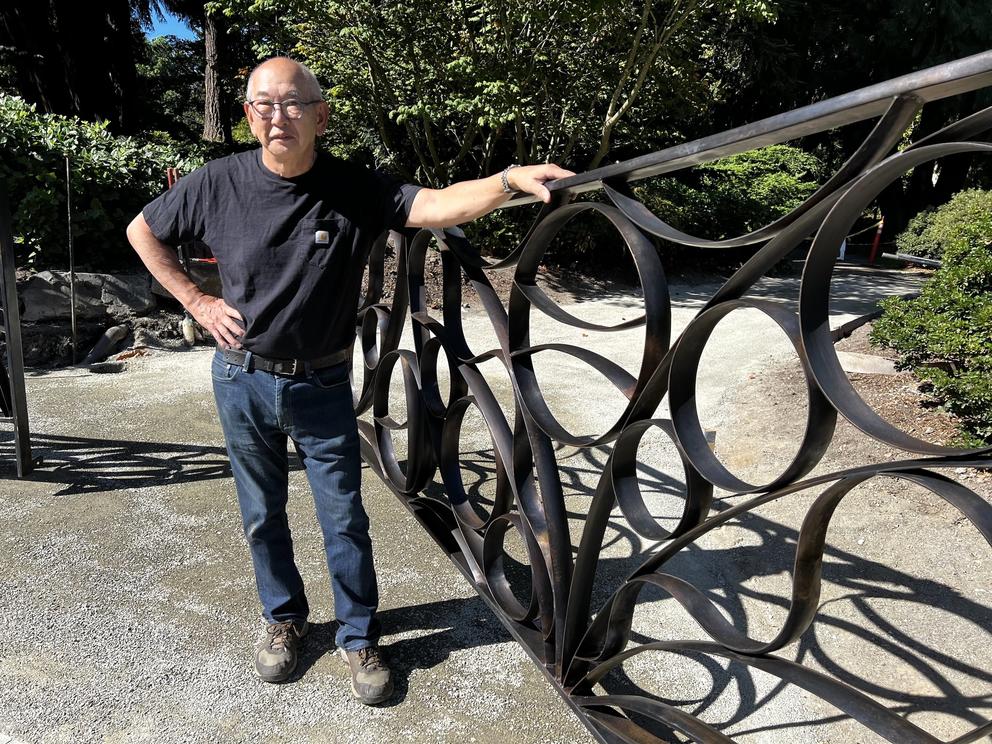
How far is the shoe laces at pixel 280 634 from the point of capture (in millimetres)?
2201

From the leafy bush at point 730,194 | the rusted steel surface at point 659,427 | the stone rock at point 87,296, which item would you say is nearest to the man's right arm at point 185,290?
the rusted steel surface at point 659,427

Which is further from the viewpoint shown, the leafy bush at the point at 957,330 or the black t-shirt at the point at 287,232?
the leafy bush at the point at 957,330

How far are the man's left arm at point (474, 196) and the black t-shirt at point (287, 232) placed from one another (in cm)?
6

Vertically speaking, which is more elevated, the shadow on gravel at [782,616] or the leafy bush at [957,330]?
the leafy bush at [957,330]

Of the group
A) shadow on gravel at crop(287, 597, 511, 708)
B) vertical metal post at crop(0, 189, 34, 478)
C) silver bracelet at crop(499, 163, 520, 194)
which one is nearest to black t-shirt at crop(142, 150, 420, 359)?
silver bracelet at crop(499, 163, 520, 194)

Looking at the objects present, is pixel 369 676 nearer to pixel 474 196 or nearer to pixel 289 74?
pixel 474 196

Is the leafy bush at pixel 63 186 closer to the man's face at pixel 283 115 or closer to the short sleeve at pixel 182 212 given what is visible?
the short sleeve at pixel 182 212

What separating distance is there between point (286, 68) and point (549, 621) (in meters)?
1.66

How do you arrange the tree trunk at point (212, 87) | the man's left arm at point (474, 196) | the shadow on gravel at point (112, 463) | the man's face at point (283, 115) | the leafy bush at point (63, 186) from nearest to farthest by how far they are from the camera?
the man's left arm at point (474, 196) < the man's face at point (283, 115) < the shadow on gravel at point (112, 463) < the leafy bush at point (63, 186) < the tree trunk at point (212, 87)

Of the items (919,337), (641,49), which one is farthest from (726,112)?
(919,337)

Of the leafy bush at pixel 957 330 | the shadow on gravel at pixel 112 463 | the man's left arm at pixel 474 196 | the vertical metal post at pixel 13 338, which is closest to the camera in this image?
the man's left arm at pixel 474 196

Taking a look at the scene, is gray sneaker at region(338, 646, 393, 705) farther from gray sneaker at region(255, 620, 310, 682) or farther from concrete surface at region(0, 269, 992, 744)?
gray sneaker at region(255, 620, 310, 682)

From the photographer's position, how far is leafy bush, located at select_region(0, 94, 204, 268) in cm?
706

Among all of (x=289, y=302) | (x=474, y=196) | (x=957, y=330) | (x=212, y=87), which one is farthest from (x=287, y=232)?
(x=212, y=87)
